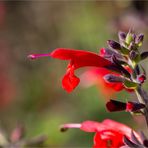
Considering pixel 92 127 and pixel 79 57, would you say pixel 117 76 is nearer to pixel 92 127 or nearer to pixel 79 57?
pixel 79 57

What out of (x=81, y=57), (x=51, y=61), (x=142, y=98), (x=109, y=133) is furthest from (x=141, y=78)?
(x=51, y=61)

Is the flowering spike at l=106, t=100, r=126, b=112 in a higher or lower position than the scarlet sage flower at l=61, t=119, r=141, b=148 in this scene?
higher

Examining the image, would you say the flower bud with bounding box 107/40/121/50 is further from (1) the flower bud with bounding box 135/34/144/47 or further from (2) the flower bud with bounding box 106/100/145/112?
(2) the flower bud with bounding box 106/100/145/112

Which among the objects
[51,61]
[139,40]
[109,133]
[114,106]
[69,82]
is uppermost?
[139,40]

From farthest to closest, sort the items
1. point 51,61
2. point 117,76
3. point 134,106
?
point 51,61
point 117,76
point 134,106

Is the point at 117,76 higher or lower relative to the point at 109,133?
higher

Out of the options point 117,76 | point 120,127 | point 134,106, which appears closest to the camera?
point 134,106

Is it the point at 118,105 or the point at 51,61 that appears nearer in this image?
the point at 118,105

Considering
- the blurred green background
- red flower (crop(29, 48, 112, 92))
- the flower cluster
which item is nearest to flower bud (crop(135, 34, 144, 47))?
the flower cluster
